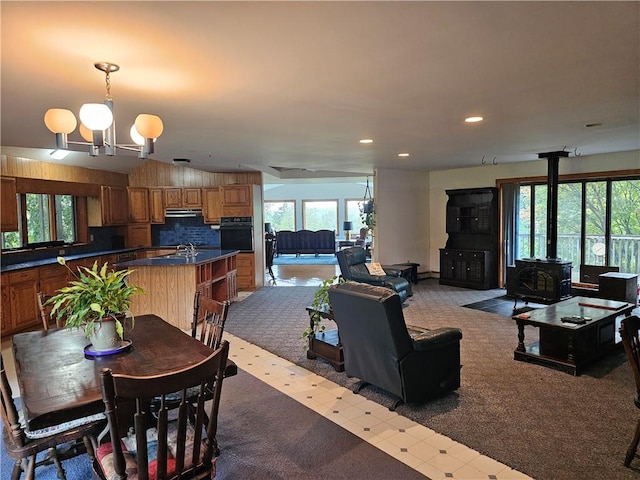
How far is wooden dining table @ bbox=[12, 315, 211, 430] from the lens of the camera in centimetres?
176

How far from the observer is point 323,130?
4457 millimetres

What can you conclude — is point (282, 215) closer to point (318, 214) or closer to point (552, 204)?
point (318, 214)

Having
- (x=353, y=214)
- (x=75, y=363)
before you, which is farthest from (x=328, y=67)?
(x=353, y=214)

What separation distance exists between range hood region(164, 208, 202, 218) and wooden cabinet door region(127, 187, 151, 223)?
41cm

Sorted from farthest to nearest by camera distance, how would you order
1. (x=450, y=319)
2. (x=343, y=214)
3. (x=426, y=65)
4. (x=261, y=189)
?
(x=343, y=214), (x=261, y=189), (x=450, y=319), (x=426, y=65)

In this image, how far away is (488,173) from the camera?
327 inches

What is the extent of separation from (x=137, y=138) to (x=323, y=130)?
1.94 meters

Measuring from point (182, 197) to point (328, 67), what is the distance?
6693 mm

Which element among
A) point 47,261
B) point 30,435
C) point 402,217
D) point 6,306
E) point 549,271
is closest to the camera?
point 30,435

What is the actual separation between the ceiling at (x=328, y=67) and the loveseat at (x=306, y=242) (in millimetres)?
9358

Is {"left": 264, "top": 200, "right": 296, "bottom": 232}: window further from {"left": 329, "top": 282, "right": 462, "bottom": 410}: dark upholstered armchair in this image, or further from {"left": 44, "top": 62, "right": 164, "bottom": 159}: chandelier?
{"left": 44, "top": 62, "right": 164, "bottom": 159}: chandelier

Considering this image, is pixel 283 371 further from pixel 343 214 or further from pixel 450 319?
pixel 343 214

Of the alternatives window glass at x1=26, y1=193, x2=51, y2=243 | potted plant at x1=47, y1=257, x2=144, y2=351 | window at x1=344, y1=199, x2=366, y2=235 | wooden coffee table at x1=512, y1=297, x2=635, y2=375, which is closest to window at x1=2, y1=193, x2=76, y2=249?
window glass at x1=26, y1=193, x2=51, y2=243

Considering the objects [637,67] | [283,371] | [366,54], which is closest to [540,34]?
[366,54]
